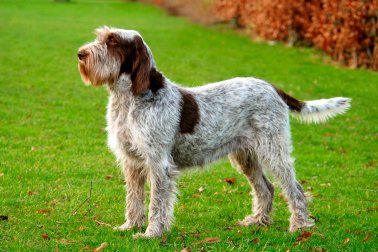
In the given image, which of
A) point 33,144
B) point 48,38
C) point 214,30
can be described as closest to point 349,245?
point 33,144

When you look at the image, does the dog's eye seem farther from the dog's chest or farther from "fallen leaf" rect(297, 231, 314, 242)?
"fallen leaf" rect(297, 231, 314, 242)

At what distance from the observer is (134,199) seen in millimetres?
6816

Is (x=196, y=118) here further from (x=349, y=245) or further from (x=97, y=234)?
(x=349, y=245)

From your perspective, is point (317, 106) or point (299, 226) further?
point (317, 106)

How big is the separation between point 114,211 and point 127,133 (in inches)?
52.3

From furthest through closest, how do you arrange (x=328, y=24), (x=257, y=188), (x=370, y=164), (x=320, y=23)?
(x=320, y=23)
(x=328, y=24)
(x=370, y=164)
(x=257, y=188)

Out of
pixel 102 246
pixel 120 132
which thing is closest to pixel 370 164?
pixel 120 132

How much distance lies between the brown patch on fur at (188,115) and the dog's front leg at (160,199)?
1.32ft

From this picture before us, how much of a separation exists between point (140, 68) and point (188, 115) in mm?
690

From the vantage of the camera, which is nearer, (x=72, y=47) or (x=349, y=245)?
(x=349, y=245)

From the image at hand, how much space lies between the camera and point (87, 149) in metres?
10.0

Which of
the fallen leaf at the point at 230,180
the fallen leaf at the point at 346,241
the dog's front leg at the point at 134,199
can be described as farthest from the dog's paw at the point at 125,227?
the fallen leaf at the point at 230,180

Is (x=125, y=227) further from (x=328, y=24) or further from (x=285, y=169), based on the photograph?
(x=328, y=24)

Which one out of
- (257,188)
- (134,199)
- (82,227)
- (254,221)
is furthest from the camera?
(257,188)
